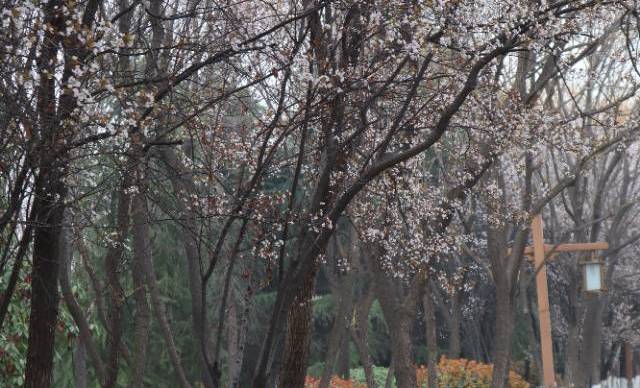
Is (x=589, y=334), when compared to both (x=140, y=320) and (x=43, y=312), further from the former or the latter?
(x=43, y=312)

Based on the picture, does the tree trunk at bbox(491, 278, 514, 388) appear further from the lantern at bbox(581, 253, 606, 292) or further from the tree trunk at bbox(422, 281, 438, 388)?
the lantern at bbox(581, 253, 606, 292)

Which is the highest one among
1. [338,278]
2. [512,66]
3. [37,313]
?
[512,66]

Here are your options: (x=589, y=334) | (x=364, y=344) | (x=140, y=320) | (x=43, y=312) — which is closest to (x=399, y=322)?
→ (x=140, y=320)

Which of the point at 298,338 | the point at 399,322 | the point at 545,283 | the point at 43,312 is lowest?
the point at 298,338

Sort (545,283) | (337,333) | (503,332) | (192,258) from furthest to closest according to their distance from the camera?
1. (545,283)
2. (337,333)
3. (503,332)
4. (192,258)

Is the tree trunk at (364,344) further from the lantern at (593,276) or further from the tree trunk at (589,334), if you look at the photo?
the tree trunk at (589,334)

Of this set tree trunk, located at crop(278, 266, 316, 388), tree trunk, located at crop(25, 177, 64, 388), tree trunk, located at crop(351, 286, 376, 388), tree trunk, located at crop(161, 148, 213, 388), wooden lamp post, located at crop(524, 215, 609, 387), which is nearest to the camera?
tree trunk, located at crop(161, 148, 213, 388)

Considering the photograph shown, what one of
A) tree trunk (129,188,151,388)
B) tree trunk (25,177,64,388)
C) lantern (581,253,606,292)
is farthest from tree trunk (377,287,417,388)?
lantern (581,253,606,292)

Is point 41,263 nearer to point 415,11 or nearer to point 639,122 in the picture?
point 415,11

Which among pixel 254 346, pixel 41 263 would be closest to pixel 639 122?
pixel 41 263

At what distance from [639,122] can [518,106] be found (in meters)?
3.26

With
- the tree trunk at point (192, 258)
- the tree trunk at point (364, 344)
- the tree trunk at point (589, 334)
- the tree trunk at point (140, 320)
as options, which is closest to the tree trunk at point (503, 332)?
the tree trunk at point (364, 344)

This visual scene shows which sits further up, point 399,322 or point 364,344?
point 399,322

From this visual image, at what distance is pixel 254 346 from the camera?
3531cm
